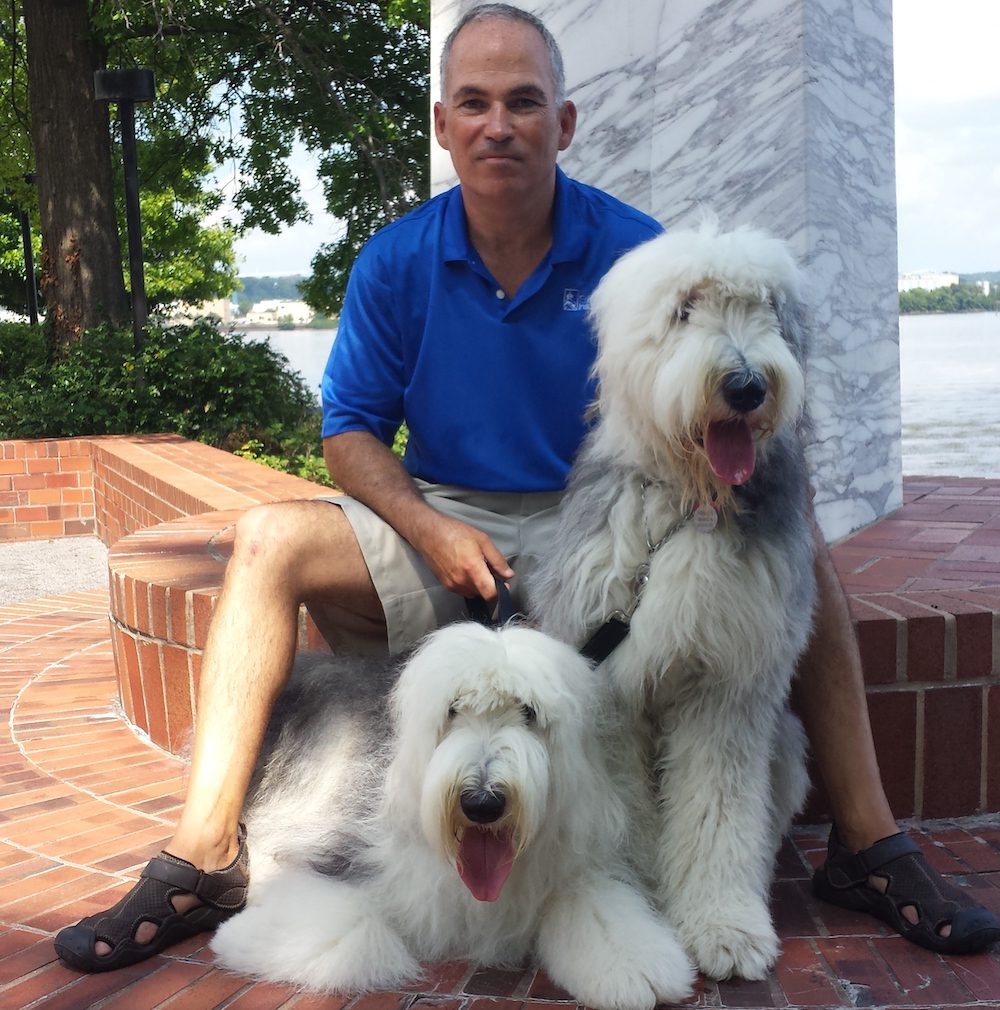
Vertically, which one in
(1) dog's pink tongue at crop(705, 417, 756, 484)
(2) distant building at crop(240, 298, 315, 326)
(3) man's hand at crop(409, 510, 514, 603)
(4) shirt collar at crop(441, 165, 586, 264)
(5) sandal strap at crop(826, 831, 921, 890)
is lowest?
(5) sandal strap at crop(826, 831, 921, 890)

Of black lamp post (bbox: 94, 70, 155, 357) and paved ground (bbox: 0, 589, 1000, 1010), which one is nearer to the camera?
paved ground (bbox: 0, 589, 1000, 1010)

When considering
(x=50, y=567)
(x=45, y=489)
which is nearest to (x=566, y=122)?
(x=50, y=567)

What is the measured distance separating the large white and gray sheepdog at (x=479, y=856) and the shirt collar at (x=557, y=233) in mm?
1100

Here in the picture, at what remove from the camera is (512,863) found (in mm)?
2334

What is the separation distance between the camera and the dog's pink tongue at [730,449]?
2.25 meters

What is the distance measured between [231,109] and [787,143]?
1285 centimetres

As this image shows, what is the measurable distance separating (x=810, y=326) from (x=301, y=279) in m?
15.3

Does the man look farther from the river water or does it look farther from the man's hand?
the river water

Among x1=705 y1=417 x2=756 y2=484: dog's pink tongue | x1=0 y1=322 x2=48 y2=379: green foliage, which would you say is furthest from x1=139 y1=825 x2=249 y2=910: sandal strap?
x1=0 y1=322 x2=48 y2=379: green foliage

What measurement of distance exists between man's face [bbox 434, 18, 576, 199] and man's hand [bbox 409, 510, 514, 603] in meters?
0.88

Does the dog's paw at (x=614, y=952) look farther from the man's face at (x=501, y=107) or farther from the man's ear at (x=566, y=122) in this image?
the man's ear at (x=566, y=122)

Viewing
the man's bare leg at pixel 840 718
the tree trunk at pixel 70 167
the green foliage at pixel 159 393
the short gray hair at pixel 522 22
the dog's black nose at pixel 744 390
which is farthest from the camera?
the tree trunk at pixel 70 167

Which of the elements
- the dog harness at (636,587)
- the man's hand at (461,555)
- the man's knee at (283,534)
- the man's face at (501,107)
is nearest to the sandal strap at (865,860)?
the dog harness at (636,587)

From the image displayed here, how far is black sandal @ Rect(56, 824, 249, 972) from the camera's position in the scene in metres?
2.45
